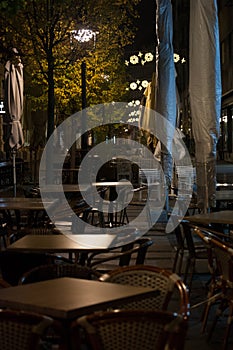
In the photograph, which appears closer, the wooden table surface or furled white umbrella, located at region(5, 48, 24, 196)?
the wooden table surface

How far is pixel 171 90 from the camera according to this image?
51.1ft

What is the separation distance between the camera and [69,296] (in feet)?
15.7

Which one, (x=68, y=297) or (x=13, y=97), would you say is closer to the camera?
(x=68, y=297)

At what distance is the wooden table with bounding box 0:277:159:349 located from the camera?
4426 mm

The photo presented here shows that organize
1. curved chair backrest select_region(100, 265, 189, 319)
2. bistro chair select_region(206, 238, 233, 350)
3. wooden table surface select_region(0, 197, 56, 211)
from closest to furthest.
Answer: curved chair backrest select_region(100, 265, 189, 319) → bistro chair select_region(206, 238, 233, 350) → wooden table surface select_region(0, 197, 56, 211)

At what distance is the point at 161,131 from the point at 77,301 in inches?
429

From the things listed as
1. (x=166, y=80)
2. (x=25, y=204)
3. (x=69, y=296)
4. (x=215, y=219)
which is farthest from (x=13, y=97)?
(x=69, y=296)

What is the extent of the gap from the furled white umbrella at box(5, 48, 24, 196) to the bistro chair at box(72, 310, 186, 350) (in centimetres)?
1306

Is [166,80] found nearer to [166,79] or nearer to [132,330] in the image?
[166,79]

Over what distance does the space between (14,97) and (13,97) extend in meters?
0.04

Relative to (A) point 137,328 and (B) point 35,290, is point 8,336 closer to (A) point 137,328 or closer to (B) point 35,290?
(A) point 137,328

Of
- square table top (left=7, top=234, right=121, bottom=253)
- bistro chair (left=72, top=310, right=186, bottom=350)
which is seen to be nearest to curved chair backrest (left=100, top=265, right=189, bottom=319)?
bistro chair (left=72, top=310, right=186, bottom=350)

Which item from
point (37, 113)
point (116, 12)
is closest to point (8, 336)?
point (116, 12)

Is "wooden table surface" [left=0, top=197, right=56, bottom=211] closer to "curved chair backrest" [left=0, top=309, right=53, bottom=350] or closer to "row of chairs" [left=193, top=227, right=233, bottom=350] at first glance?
"row of chairs" [left=193, top=227, right=233, bottom=350]
